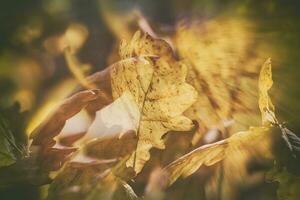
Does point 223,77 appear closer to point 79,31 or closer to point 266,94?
point 266,94

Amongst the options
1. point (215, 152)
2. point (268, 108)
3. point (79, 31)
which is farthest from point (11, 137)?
point (268, 108)

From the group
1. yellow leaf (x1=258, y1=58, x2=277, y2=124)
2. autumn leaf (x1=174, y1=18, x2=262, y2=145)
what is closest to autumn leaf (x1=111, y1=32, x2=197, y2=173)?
autumn leaf (x1=174, y1=18, x2=262, y2=145)

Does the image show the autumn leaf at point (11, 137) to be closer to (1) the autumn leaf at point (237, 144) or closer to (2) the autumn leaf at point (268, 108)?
(1) the autumn leaf at point (237, 144)

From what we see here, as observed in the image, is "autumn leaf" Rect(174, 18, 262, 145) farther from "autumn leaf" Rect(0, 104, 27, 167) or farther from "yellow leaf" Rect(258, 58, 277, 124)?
"autumn leaf" Rect(0, 104, 27, 167)

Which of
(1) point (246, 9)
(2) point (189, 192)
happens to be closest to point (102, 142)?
(2) point (189, 192)

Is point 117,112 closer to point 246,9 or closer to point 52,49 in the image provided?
point 52,49
